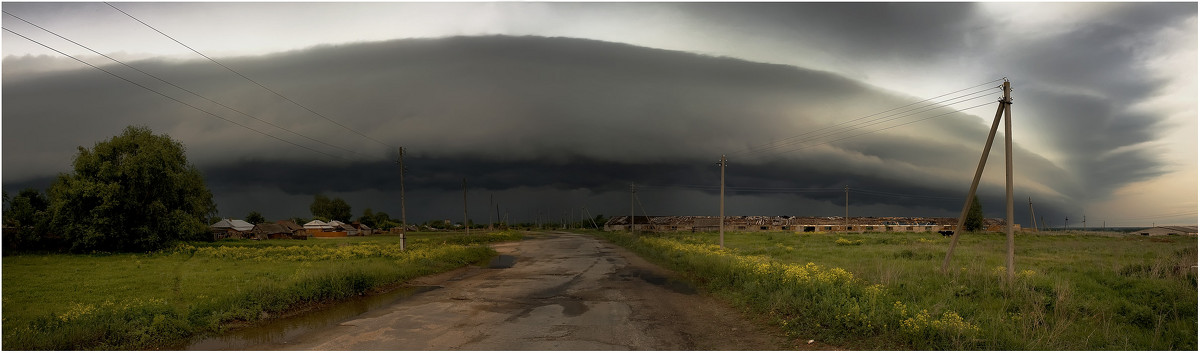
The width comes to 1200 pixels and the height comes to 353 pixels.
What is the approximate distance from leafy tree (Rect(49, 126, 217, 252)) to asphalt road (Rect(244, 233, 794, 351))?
121ft

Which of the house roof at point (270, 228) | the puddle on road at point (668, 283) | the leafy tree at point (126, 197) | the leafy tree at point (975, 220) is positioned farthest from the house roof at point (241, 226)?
the leafy tree at point (975, 220)

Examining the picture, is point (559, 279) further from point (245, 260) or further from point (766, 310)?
point (245, 260)

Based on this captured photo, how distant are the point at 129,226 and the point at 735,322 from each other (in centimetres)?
4896

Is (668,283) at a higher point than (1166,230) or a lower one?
higher

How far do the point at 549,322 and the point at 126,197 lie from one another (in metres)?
45.7

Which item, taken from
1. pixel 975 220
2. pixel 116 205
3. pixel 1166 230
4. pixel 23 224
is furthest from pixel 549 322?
pixel 975 220

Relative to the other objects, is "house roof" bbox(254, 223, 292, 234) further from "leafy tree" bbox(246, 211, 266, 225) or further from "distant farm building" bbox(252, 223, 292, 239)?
"leafy tree" bbox(246, 211, 266, 225)

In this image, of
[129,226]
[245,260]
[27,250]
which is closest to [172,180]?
[129,226]

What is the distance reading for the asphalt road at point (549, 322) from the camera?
33.8 ft

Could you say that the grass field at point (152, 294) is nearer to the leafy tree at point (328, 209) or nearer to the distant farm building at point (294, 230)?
the distant farm building at point (294, 230)

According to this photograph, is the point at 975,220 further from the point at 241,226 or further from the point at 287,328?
the point at 241,226

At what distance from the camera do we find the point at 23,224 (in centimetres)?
4481

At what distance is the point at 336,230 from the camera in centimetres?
10194

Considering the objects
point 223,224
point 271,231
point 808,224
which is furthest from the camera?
point 808,224
